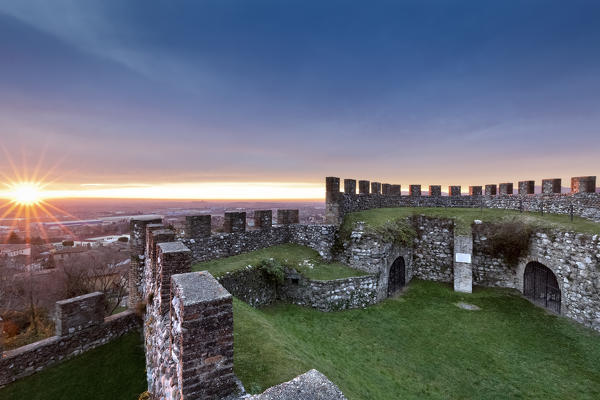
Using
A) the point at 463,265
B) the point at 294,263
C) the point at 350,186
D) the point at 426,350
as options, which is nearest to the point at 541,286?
the point at 463,265

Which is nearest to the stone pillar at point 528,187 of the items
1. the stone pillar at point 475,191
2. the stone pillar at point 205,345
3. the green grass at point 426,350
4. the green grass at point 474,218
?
the green grass at point 474,218

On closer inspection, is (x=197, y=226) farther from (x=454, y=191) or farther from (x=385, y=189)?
(x=454, y=191)

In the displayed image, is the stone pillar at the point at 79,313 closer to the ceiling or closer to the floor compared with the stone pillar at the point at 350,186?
closer to the floor

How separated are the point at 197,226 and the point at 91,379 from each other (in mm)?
6206

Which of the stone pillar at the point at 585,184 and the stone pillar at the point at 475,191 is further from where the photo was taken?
the stone pillar at the point at 475,191

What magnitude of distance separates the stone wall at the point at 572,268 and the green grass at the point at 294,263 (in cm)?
925

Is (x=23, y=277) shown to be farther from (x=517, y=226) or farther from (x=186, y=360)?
(x=517, y=226)

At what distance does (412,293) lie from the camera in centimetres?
1448

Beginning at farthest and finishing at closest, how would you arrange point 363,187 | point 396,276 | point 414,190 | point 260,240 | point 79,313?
point 414,190 → point 363,187 → point 396,276 → point 260,240 → point 79,313

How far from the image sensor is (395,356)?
887cm

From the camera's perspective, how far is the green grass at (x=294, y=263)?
1111cm

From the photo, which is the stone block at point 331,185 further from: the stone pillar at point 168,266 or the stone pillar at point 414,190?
the stone pillar at point 414,190

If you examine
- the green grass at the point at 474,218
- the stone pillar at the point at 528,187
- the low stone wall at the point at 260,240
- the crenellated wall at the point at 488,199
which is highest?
the stone pillar at the point at 528,187

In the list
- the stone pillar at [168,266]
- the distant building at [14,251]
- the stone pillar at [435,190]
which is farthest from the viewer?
the distant building at [14,251]
